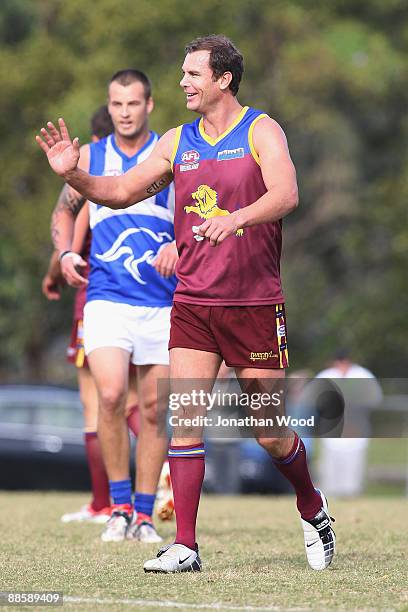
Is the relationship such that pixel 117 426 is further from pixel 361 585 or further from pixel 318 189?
pixel 318 189

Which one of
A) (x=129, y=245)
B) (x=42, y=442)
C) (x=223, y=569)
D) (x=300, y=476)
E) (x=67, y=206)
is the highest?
(x=67, y=206)

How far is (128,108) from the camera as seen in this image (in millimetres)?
8273

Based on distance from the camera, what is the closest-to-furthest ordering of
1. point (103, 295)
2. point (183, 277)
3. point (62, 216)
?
point (183, 277), point (103, 295), point (62, 216)

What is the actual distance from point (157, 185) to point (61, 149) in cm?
57

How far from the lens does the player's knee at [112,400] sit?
796 centimetres

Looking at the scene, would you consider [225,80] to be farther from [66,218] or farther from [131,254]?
[66,218]

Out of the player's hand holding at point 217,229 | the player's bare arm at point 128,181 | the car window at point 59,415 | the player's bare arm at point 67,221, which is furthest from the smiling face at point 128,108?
the car window at point 59,415

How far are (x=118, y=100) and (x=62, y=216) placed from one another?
0.92 m

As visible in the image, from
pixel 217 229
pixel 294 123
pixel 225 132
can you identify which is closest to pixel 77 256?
pixel 225 132

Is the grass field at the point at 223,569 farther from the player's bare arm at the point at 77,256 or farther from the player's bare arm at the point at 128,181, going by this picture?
the player's bare arm at the point at 128,181

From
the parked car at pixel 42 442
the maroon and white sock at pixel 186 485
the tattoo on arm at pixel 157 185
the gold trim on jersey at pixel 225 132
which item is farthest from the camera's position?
the parked car at pixel 42 442

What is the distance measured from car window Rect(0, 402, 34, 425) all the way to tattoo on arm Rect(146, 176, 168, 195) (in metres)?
12.9

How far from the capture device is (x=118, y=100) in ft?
27.1

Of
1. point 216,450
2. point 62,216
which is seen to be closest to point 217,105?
point 62,216
